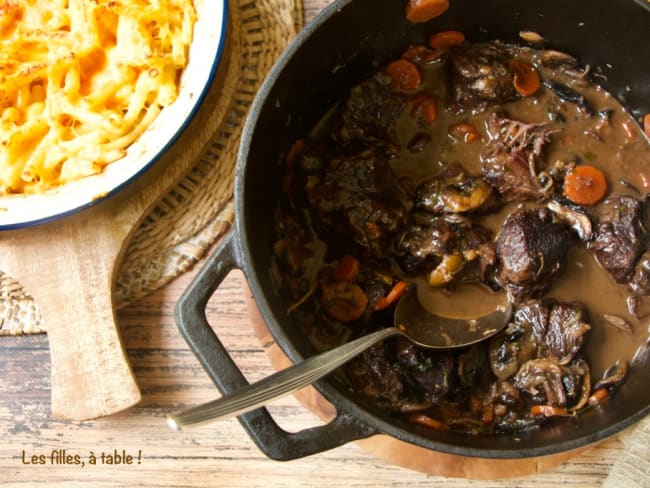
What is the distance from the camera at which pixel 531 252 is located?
2369 mm

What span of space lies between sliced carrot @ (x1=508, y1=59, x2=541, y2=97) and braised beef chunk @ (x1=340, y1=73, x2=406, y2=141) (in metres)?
0.48

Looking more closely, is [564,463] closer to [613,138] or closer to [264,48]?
[613,138]

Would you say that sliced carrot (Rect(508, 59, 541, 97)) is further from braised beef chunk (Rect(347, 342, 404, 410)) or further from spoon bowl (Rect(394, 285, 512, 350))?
braised beef chunk (Rect(347, 342, 404, 410))

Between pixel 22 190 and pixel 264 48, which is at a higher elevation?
pixel 264 48

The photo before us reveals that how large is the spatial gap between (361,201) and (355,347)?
65cm

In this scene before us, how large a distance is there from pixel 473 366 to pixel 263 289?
38.1 inches

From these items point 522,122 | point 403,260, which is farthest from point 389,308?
point 522,122

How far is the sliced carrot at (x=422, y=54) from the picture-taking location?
8.82ft

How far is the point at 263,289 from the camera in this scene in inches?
78.5

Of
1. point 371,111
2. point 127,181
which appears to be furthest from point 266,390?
point 371,111

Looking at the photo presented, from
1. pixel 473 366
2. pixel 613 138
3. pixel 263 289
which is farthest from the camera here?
pixel 613 138

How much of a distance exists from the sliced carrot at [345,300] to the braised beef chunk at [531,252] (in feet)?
1.86

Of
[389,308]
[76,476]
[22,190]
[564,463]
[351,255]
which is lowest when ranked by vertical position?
[564,463]

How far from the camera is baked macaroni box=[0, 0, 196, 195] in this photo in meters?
2.58
